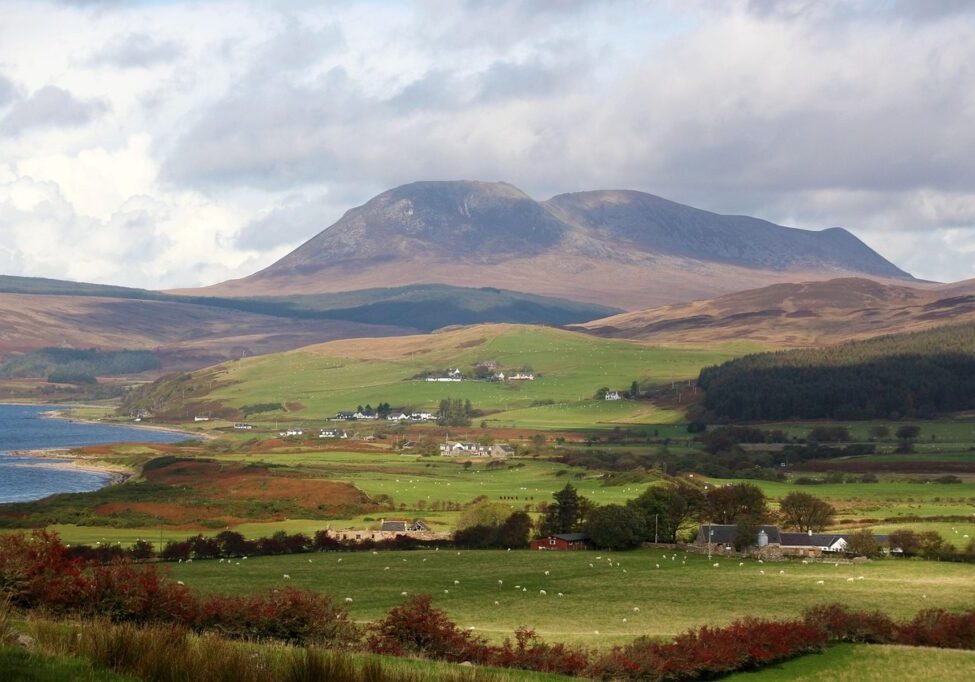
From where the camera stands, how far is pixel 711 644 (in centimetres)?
3331

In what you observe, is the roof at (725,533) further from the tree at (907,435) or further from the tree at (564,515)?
the tree at (907,435)

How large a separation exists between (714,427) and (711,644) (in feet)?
402

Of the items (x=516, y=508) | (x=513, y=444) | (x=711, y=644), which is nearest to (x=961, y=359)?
(x=513, y=444)

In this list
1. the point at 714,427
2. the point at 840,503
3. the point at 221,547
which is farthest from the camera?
the point at 714,427

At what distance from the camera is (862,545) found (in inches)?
2506

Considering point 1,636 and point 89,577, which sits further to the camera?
point 89,577

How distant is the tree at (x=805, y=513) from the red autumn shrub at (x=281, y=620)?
160 ft

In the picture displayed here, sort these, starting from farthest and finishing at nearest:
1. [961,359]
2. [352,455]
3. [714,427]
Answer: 1. [961,359]
2. [714,427]
3. [352,455]

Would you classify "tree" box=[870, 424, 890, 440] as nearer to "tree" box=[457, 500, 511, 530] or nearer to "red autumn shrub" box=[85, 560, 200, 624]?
"tree" box=[457, 500, 511, 530]

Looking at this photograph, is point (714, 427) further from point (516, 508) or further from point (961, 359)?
point (516, 508)

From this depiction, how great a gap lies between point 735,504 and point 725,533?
6.29 meters

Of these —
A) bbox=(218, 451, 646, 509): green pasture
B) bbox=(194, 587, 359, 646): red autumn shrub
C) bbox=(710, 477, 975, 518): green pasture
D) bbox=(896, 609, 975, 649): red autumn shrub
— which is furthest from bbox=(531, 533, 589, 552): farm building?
bbox=(194, 587, 359, 646): red autumn shrub

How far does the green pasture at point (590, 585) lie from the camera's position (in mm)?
42750

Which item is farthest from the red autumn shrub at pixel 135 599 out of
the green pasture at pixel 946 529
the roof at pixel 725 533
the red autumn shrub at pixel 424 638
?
the green pasture at pixel 946 529
